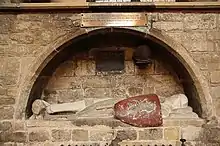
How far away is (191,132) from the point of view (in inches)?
105

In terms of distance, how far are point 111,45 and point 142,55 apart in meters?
0.33

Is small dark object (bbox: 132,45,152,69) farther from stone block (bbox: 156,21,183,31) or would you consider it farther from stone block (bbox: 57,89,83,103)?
stone block (bbox: 57,89,83,103)

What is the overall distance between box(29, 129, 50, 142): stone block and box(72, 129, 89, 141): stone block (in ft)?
0.66

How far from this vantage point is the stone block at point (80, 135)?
2.68m

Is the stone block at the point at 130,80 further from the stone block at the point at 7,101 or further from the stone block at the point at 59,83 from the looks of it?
the stone block at the point at 7,101

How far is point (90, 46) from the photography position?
3004 millimetres

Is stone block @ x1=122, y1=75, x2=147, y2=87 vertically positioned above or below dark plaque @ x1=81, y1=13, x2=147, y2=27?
below

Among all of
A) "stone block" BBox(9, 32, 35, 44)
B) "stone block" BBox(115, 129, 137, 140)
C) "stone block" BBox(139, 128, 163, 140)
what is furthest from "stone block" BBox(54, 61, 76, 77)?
"stone block" BBox(139, 128, 163, 140)

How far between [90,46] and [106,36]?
0.19m

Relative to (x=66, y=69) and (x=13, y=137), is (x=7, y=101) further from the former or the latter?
(x=66, y=69)

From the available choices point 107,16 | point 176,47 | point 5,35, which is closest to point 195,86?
point 176,47

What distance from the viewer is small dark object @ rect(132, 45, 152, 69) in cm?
281

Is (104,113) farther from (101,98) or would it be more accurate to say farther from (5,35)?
(5,35)

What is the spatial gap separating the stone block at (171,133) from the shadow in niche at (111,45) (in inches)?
9.8
